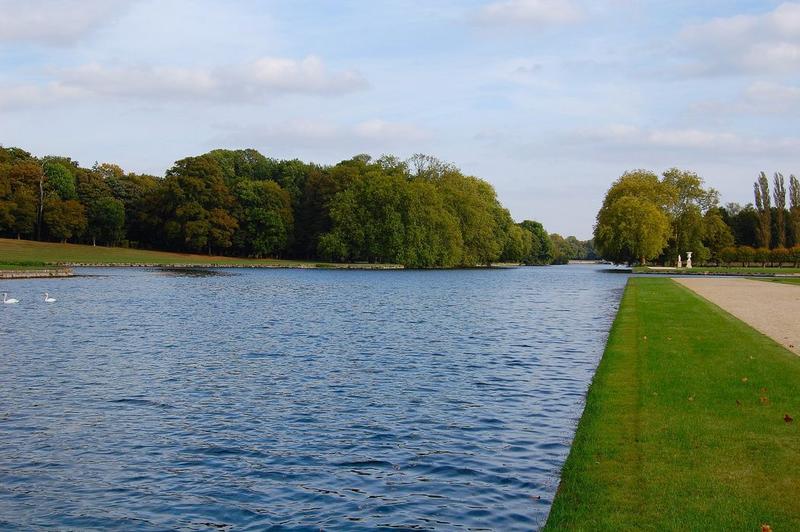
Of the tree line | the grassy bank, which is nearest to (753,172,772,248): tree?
the tree line

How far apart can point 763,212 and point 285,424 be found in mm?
130730

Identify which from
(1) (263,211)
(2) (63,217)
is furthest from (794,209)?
(2) (63,217)

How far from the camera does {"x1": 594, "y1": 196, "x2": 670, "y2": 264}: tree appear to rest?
9894 centimetres

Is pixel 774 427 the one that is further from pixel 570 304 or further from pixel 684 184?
pixel 684 184

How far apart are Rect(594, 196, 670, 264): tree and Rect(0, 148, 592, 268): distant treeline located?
25.3 meters

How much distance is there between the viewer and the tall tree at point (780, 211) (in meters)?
122

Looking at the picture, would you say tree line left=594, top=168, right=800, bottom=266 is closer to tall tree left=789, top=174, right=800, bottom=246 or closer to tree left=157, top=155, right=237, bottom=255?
tall tree left=789, top=174, right=800, bottom=246

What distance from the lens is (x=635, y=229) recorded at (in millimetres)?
99125

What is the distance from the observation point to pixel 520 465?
10305 millimetres

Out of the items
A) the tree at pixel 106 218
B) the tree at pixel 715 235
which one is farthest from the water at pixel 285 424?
the tree at pixel 106 218

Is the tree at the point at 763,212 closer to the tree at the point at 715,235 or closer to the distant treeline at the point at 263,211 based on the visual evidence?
the tree at the point at 715,235

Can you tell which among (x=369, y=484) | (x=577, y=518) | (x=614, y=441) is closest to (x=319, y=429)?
(x=369, y=484)

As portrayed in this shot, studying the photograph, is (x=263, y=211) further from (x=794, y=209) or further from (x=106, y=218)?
(x=794, y=209)

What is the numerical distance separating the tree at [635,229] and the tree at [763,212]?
28.0m
